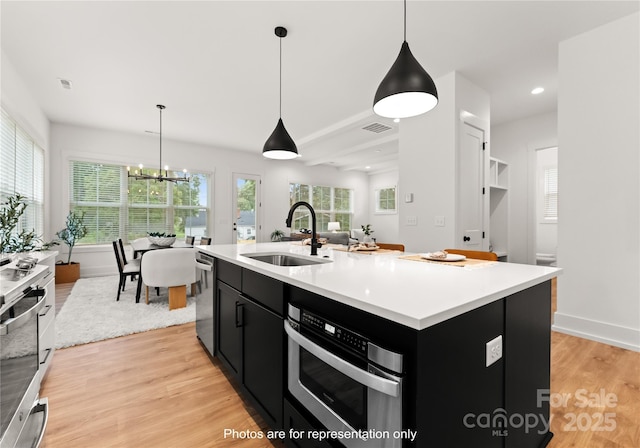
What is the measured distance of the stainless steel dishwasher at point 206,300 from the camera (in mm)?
2225

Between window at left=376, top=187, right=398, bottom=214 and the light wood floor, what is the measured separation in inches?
276

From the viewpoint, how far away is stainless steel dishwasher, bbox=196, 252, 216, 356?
2225mm

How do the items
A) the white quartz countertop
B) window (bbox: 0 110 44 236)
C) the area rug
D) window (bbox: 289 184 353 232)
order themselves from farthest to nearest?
window (bbox: 289 184 353 232) < window (bbox: 0 110 44 236) < the area rug < the white quartz countertop

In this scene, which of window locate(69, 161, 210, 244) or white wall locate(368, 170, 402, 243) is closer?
window locate(69, 161, 210, 244)

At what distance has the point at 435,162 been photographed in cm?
353

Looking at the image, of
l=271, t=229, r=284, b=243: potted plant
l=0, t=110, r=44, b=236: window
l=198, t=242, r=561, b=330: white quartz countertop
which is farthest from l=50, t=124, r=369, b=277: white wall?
l=198, t=242, r=561, b=330: white quartz countertop

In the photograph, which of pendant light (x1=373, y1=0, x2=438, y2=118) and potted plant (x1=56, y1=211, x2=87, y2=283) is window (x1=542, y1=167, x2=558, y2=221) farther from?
potted plant (x1=56, y1=211, x2=87, y2=283)

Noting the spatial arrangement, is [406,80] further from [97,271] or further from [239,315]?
[97,271]

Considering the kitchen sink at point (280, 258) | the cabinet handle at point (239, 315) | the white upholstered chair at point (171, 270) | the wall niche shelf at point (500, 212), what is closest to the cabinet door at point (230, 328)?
the cabinet handle at point (239, 315)

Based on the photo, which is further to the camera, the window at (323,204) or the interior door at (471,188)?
the window at (323,204)

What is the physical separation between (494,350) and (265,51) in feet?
10.5

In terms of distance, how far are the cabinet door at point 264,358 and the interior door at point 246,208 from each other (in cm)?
576

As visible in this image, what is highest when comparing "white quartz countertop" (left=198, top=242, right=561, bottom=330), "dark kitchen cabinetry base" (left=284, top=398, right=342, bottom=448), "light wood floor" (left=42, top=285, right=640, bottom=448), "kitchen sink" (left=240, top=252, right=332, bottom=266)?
"white quartz countertop" (left=198, top=242, right=561, bottom=330)

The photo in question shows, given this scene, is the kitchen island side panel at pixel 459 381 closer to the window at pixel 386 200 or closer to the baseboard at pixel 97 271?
the baseboard at pixel 97 271
